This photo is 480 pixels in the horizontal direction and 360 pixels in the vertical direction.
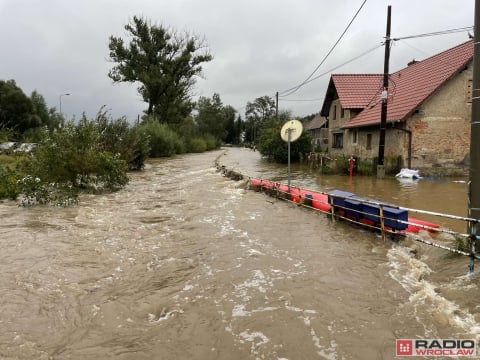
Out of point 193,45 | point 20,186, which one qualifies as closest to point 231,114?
point 193,45

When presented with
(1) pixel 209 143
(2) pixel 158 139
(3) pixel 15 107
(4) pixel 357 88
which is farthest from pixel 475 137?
(1) pixel 209 143

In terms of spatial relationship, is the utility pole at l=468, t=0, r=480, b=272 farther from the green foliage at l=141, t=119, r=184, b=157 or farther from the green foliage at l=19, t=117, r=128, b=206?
the green foliage at l=141, t=119, r=184, b=157

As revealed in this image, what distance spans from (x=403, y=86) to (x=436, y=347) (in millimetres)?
21370

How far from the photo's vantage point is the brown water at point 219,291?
396cm

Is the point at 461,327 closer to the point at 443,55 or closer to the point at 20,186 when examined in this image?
the point at 20,186

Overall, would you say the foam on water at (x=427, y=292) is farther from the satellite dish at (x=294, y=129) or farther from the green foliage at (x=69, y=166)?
the green foliage at (x=69, y=166)

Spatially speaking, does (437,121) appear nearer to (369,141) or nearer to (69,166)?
(369,141)

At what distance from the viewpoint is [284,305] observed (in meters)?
4.85

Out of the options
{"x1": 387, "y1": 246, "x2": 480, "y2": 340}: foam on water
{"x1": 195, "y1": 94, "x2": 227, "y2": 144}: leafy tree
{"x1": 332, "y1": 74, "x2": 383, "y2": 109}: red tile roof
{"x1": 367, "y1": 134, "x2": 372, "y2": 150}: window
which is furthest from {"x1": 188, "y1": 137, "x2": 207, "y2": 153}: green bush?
{"x1": 387, "y1": 246, "x2": 480, "y2": 340}: foam on water

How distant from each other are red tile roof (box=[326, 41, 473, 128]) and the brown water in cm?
1317

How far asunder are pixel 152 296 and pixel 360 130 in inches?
838

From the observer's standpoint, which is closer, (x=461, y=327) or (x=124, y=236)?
(x=461, y=327)

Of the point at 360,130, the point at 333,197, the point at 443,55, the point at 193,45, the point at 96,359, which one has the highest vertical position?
the point at 193,45

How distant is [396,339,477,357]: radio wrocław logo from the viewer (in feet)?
12.3
